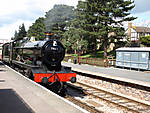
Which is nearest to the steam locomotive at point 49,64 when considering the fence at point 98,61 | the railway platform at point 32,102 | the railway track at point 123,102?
the railway platform at point 32,102

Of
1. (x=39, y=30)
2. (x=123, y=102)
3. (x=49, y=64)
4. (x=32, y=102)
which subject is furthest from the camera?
(x=39, y=30)

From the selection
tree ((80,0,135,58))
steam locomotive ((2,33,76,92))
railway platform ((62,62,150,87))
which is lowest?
railway platform ((62,62,150,87))

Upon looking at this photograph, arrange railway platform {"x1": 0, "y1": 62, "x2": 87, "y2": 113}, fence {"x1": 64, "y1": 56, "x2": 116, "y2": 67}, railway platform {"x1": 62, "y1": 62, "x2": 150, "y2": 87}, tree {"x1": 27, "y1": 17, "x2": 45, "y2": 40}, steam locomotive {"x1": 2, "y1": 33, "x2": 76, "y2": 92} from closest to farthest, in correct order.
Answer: railway platform {"x1": 0, "y1": 62, "x2": 87, "y2": 113}
steam locomotive {"x1": 2, "y1": 33, "x2": 76, "y2": 92}
railway platform {"x1": 62, "y1": 62, "x2": 150, "y2": 87}
fence {"x1": 64, "y1": 56, "x2": 116, "y2": 67}
tree {"x1": 27, "y1": 17, "x2": 45, "y2": 40}

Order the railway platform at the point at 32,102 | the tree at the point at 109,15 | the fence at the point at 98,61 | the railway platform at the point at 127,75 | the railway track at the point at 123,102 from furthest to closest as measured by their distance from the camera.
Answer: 1. the tree at the point at 109,15
2. the fence at the point at 98,61
3. the railway platform at the point at 127,75
4. the railway track at the point at 123,102
5. the railway platform at the point at 32,102

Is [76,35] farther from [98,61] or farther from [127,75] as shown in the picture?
[127,75]

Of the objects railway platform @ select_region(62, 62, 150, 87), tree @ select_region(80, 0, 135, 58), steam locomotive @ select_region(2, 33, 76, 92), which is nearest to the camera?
steam locomotive @ select_region(2, 33, 76, 92)

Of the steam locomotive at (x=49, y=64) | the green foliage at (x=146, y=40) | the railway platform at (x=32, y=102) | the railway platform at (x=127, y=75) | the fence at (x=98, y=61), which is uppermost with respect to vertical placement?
the green foliage at (x=146, y=40)

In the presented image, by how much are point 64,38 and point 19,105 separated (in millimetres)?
39466

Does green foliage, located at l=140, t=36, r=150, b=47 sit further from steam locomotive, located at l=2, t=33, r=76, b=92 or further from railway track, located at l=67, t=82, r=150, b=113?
steam locomotive, located at l=2, t=33, r=76, b=92

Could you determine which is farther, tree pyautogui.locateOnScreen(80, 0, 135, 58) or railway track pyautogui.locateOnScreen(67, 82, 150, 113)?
tree pyautogui.locateOnScreen(80, 0, 135, 58)

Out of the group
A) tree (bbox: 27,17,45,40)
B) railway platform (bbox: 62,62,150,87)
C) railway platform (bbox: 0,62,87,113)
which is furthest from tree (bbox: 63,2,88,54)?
railway platform (bbox: 0,62,87,113)

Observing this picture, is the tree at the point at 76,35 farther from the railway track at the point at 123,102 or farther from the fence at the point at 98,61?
the railway track at the point at 123,102

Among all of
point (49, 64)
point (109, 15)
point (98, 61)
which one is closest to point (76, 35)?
point (109, 15)

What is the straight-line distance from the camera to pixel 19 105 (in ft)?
20.2
